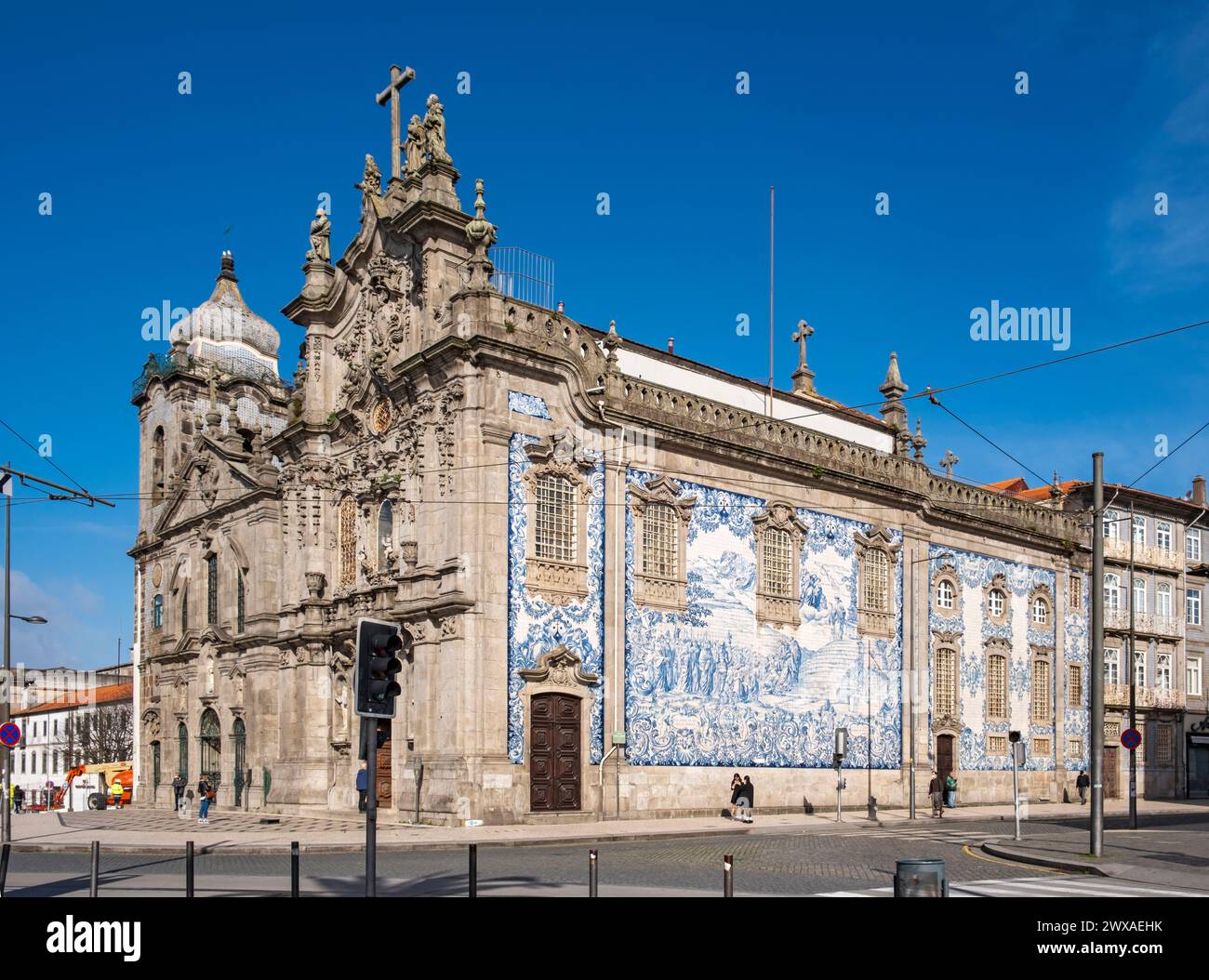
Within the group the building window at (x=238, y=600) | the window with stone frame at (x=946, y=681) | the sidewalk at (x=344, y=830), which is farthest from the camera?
the building window at (x=238, y=600)

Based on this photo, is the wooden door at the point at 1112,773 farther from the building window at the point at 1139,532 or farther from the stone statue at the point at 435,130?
the stone statue at the point at 435,130

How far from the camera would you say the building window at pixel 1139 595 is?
52.0 m

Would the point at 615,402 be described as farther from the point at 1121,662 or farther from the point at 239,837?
the point at 1121,662

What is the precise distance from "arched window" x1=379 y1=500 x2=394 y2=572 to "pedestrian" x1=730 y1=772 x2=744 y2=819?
11096 mm

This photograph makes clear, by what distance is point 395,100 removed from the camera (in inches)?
1396

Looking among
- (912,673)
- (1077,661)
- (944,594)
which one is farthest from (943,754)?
(1077,661)

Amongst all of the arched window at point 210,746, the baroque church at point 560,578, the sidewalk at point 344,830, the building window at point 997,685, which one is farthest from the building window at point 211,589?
the building window at point 997,685

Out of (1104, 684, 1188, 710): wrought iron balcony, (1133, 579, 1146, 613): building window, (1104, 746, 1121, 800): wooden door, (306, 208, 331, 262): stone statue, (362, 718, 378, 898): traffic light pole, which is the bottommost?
(1104, 746, 1121, 800): wooden door

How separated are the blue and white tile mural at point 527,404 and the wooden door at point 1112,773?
1236 inches

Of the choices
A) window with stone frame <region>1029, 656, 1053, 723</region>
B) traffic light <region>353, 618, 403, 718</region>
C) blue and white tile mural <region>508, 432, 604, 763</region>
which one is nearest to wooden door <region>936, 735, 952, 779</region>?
window with stone frame <region>1029, 656, 1053, 723</region>

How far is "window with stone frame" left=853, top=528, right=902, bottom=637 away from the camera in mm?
38875

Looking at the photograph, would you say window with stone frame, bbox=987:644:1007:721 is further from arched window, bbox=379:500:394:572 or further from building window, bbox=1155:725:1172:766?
arched window, bbox=379:500:394:572
